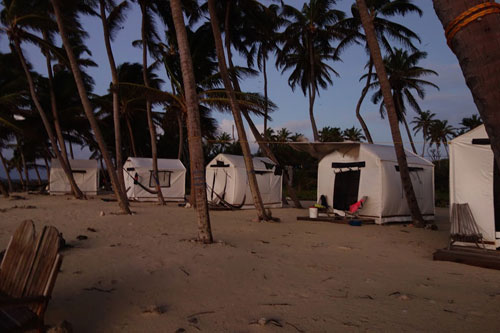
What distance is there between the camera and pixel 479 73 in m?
1.52

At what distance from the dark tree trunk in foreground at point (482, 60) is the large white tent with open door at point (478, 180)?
254 inches

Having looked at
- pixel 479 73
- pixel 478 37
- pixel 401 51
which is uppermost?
pixel 401 51

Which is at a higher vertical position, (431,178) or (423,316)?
(431,178)

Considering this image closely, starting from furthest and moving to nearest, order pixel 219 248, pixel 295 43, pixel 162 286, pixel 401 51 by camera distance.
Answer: pixel 401 51 < pixel 295 43 < pixel 219 248 < pixel 162 286

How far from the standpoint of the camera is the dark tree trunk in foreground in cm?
145

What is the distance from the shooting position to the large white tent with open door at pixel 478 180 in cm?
700

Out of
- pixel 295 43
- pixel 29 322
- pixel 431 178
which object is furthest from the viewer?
pixel 295 43

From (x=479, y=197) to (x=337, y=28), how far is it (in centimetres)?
1477

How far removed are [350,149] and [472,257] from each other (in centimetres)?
660

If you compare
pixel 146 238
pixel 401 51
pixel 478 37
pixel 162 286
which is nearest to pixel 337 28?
pixel 401 51

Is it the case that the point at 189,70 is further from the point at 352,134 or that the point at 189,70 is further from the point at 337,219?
the point at 352,134

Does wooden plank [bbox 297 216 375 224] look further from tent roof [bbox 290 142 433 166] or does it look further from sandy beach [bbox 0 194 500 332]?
sandy beach [bbox 0 194 500 332]

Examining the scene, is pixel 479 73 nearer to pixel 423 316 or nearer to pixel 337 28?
pixel 423 316

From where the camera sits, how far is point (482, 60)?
1.51m
